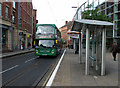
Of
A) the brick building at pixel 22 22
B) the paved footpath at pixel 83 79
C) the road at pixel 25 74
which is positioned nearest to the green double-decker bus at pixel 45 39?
the road at pixel 25 74

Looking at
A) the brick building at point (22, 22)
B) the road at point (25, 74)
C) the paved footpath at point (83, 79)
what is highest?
the brick building at point (22, 22)

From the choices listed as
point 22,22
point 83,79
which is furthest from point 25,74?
point 22,22

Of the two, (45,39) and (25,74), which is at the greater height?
(45,39)

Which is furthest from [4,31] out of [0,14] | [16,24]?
[16,24]

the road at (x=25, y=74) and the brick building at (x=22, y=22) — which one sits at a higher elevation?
the brick building at (x=22, y=22)

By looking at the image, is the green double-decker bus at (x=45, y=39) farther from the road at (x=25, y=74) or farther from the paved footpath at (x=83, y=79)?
the paved footpath at (x=83, y=79)

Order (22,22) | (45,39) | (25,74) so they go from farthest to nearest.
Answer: (22,22) → (45,39) → (25,74)

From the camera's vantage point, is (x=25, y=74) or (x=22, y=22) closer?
(x=25, y=74)

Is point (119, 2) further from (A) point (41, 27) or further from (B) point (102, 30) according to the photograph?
(B) point (102, 30)

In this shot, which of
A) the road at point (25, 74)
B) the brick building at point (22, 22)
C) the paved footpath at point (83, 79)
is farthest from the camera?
the brick building at point (22, 22)

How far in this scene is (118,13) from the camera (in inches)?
1212

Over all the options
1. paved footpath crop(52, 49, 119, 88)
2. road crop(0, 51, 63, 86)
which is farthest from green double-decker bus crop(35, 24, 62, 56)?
paved footpath crop(52, 49, 119, 88)

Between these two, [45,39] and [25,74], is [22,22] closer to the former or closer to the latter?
[45,39]

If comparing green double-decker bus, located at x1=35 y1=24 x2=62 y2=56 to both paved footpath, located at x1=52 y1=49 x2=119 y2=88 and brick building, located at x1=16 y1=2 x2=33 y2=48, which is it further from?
brick building, located at x1=16 y1=2 x2=33 y2=48
